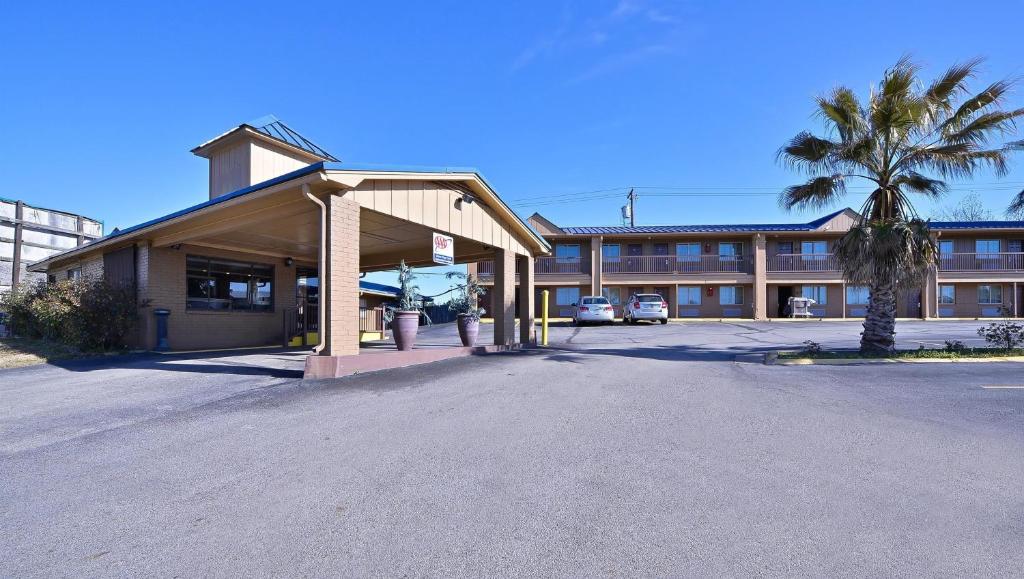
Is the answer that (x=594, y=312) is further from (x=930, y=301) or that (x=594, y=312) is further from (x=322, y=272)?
(x=930, y=301)

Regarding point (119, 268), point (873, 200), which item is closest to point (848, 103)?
point (873, 200)

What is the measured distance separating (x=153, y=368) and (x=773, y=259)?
104 ft

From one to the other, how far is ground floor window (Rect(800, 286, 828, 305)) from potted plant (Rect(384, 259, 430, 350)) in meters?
29.7

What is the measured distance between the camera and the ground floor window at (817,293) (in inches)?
1299

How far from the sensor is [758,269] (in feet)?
103

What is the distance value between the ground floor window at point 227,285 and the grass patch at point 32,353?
9.10 feet

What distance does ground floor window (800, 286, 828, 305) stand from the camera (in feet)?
108

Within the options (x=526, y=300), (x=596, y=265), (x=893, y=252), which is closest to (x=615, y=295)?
(x=596, y=265)

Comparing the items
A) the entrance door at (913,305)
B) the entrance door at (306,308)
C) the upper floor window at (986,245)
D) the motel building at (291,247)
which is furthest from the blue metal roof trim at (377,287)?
the upper floor window at (986,245)

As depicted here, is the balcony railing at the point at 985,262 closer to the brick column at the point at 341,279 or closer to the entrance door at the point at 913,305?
the entrance door at the point at 913,305

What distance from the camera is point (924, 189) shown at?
13664mm

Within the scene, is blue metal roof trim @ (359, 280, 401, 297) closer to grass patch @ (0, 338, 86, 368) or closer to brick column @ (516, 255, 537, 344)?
brick column @ (516, 255, 537, 344)

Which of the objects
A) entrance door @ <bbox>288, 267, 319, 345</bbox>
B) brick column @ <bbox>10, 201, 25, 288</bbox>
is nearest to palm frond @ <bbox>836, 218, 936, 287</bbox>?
entrance door @ <bbox>288, 267, 319, 345</bbox>

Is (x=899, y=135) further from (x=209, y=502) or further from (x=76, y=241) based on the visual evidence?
(x=76, y=241)
